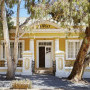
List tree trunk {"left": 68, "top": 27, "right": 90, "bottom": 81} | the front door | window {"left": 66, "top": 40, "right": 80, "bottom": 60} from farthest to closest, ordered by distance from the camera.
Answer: the front door, window {"left": 66, "top": 40, "right": 80, "bottom": 60}, tree trunk {"left": 68, "top": 27, "right": 90, "bottom": 81}

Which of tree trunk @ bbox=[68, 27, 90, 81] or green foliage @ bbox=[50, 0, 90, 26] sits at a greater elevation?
green foliage @ bbox=[50, 0, 90, 26]

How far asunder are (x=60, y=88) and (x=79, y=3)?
15.6 feet

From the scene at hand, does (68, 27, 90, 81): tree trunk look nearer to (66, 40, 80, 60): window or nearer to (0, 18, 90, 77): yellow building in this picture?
(0, 18, 90, 77): yellow building

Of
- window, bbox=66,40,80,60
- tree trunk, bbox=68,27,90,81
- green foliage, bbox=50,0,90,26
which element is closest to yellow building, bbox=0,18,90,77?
window, bbox=66,40,80,60

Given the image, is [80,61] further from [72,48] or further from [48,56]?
[48,56]

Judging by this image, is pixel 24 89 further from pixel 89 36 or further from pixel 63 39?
pixel 63 39

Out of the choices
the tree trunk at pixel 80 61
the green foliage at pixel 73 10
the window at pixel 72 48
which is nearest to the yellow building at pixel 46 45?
the window at pixel 72 48

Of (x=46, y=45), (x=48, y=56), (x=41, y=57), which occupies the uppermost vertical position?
(x=46, y=45)

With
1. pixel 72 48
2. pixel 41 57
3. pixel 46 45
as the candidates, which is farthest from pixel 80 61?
pixel 41 57

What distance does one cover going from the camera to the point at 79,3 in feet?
35.4

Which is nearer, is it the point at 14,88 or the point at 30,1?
the point at 14,88

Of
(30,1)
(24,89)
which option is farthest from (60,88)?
(30,1)

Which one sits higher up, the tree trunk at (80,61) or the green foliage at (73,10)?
the green foliage at (73,10)

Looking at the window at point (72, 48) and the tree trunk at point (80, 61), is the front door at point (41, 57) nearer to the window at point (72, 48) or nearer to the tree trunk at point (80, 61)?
the window at point (72, 48)
